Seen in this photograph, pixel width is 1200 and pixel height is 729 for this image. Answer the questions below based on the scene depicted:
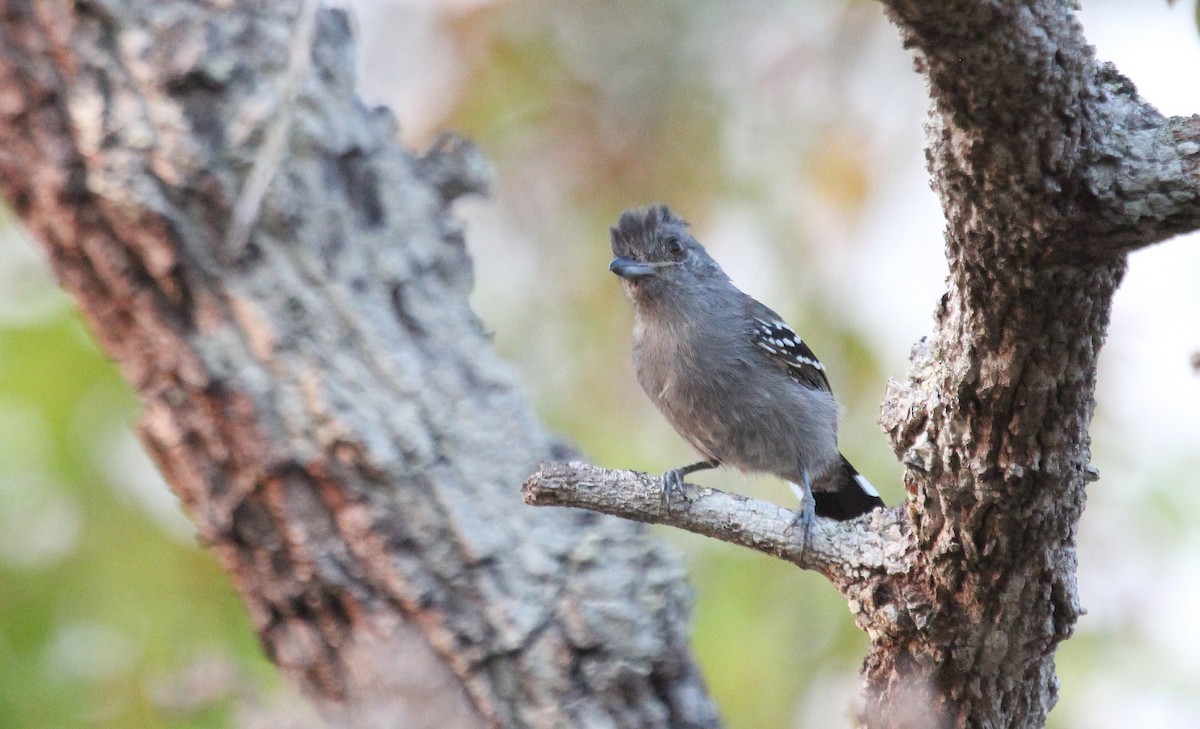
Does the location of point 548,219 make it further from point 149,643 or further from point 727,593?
point 149,643

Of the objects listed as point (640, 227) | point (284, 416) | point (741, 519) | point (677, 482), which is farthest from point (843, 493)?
point (284, 416)

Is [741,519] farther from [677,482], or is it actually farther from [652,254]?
[652,254]

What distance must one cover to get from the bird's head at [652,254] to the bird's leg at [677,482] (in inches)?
37.1

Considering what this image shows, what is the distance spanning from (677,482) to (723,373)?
Result: 146 centimetres

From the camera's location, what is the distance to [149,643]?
19.2 ft

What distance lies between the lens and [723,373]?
5613 mm

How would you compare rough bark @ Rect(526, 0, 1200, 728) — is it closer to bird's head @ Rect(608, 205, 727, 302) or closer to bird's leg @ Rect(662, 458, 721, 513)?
bird's leg @ Rect(662, 458, 721, 513)

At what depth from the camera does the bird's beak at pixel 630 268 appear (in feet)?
18.3

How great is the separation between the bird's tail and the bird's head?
4.24 feet

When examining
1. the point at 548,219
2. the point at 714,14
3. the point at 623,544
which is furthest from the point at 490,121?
the point at 623,544

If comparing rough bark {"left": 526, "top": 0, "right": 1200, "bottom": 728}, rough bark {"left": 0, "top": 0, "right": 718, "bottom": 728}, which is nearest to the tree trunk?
rough bark {"left": 0, "top": 0, "right": 718, "bottom": 728}

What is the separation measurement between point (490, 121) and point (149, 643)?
13.8ft

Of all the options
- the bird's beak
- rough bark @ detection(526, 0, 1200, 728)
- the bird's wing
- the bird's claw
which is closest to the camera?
rough bark @ detection(526, 0, 1200, 728)

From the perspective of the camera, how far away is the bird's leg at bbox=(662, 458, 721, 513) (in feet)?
11.3
